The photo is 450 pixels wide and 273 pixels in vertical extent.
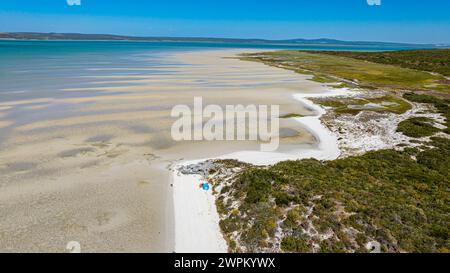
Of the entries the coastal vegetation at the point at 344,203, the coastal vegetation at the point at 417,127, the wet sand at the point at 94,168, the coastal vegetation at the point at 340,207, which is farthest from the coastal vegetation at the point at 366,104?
the coastal vegetation at the point at 340,207

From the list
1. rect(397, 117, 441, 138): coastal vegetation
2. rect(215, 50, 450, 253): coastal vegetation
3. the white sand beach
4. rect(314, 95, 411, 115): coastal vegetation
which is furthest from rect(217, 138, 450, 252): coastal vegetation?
rect(314, 95, 411, 115): coastal vegetation

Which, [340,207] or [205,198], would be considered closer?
[340,207]

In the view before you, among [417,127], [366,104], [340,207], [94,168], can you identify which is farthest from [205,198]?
[366,104]

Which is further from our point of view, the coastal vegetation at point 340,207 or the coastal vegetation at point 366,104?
the coastal vegetation at point 366,104

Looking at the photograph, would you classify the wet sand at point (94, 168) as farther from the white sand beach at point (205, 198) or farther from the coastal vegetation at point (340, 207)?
the coastal vegetation at point (340, 207)

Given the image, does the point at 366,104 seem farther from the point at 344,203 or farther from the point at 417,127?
the point at 344,203

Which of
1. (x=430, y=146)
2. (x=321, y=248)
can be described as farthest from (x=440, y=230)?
(x=430, y=146)

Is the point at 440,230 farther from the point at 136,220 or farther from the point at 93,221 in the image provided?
the point at 93,221

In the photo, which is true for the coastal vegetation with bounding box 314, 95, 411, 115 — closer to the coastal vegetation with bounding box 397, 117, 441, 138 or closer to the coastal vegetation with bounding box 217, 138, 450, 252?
the coastal vegetation with bounding box 397, 117, 441, 138
